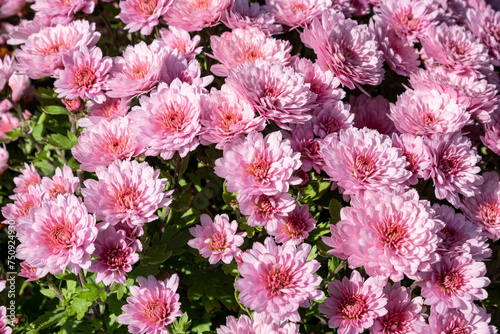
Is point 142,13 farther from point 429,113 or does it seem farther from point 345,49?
point 429,113

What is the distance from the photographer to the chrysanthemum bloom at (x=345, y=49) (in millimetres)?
2012

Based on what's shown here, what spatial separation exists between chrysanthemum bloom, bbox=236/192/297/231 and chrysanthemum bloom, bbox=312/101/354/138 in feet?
1.23

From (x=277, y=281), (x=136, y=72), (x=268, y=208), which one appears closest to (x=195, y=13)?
(x=136, y=72)

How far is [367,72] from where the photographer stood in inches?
82.7

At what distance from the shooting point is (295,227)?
1845 mm

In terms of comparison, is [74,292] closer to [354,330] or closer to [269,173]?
[269,173]

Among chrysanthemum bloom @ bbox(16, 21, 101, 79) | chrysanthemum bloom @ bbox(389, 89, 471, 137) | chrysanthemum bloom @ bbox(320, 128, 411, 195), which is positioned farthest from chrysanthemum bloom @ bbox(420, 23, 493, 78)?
chrysanthemum bloom @ bbox(16, 21, 101, 79)

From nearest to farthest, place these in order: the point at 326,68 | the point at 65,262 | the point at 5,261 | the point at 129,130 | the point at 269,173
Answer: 1. the point at 65,262
2. the point at 269,173
3. the point at 129,130
4. the point at 326,68
5. the point at 5,261

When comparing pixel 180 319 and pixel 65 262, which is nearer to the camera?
pixel 65 262

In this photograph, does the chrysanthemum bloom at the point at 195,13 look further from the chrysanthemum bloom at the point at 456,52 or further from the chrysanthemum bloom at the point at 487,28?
the chrysanthemum bloom at the point at 487,28

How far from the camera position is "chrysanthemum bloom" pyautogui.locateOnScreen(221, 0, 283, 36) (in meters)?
2.16

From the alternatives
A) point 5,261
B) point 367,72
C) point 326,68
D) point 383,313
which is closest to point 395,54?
point 367,72

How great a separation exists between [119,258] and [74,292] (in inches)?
22.7

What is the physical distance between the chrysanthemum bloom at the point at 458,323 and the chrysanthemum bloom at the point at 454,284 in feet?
0.09
